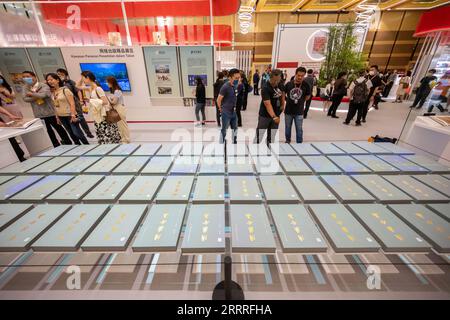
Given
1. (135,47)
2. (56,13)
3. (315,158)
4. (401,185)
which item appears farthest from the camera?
(56,13)

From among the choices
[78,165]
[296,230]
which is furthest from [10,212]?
[296,230]

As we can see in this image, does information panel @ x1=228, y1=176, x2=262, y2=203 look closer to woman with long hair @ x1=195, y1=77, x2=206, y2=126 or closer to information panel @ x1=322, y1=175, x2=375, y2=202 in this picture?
information panel @ x1=322, y1=175, x2=375, y2=202

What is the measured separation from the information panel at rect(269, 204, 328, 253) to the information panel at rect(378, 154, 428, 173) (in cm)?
119

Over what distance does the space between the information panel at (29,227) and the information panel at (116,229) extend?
0.29m

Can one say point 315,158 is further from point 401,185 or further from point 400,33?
point 400,33

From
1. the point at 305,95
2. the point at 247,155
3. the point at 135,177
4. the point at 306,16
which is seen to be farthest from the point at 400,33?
the point at 135,177

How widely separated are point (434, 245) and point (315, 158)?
1.04 m

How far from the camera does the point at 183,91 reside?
5297 millimetres

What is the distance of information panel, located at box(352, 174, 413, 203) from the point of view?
1314mm

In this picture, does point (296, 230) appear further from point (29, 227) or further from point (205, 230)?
point (29, 227)

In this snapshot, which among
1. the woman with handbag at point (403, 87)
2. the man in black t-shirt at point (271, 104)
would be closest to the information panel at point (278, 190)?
the man in black t-shirt at point (271, 104)

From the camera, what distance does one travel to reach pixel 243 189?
1.42 m

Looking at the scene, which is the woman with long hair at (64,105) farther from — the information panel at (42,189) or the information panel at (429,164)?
the information panel at (429,164)

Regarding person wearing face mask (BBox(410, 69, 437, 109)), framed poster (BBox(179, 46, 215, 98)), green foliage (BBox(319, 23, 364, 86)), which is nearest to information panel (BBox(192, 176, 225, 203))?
framed poster (BBox(179, 46, 215, 98))
